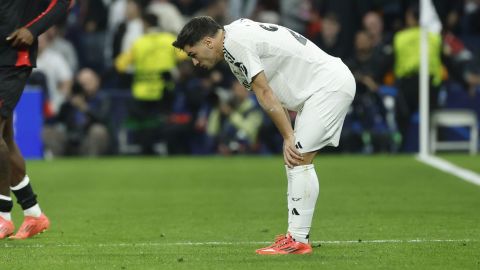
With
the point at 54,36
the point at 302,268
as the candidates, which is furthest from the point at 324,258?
the point at 54,36

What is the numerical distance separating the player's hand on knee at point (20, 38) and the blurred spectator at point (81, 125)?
1111 centimetres

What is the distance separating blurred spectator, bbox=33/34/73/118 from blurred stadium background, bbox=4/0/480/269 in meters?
0.03

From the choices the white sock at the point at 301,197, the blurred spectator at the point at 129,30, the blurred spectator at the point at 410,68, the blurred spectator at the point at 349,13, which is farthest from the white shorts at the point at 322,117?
the blurred spectator at the point at 349,13

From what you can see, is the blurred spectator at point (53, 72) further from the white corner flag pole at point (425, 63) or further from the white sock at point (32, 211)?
the white sock at point (32, 211)

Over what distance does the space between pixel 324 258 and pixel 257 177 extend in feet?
26.4

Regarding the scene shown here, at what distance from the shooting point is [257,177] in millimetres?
16375

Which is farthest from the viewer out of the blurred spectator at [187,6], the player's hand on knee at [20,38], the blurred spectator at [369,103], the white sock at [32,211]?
the blurred spectator at [187,6]

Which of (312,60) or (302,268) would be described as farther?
(312,60)

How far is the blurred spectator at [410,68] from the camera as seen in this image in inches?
802

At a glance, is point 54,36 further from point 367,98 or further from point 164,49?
point 367,98

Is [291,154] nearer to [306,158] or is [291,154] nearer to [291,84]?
[306,158]

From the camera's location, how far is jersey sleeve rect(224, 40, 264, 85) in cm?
825

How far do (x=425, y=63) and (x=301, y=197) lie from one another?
1127 centimetres

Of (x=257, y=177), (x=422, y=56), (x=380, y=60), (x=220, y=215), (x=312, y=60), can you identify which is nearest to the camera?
(x=312, y=60)
